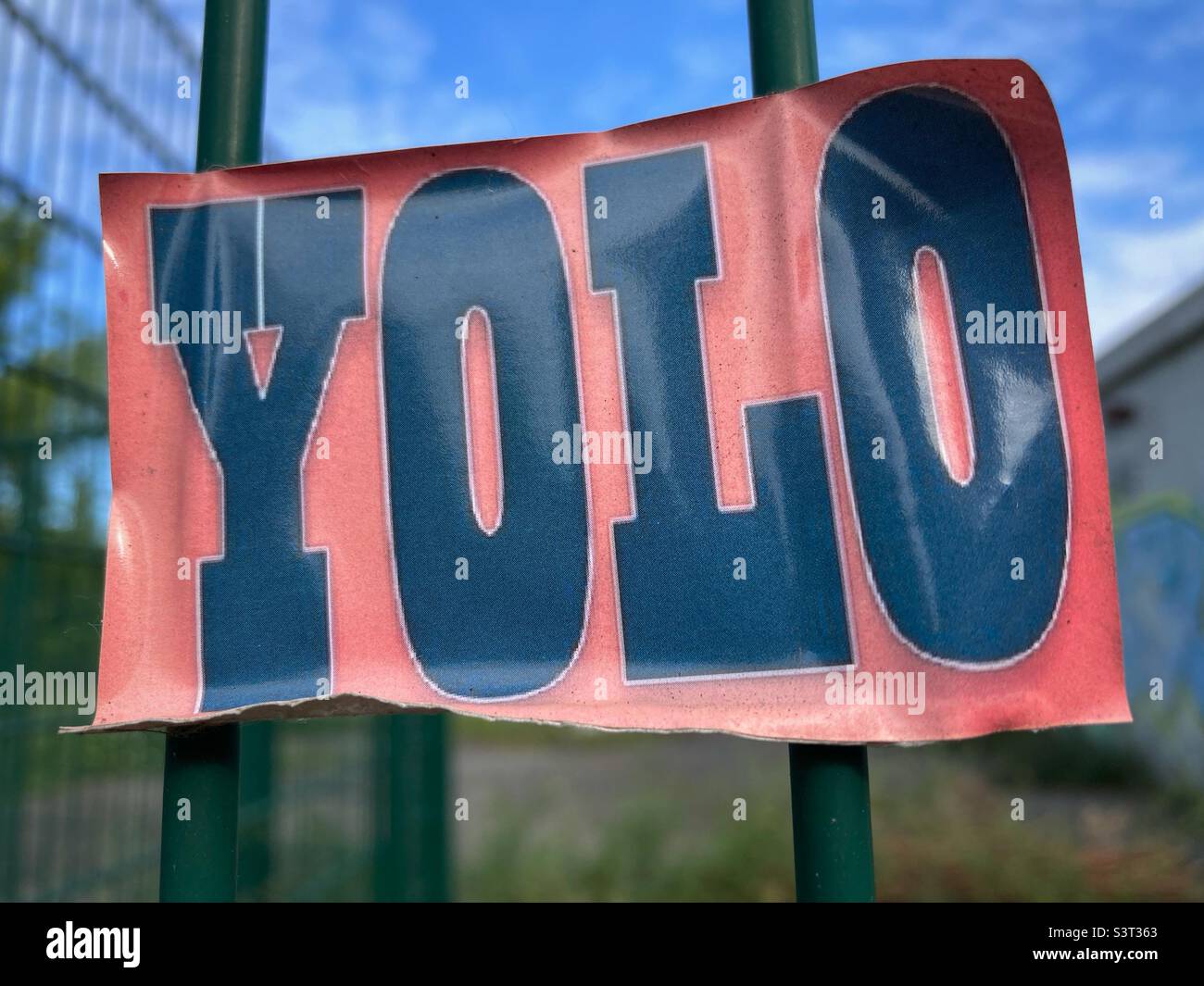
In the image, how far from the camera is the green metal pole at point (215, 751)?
128cm

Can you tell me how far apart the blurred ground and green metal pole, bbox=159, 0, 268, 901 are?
3217 millimetres

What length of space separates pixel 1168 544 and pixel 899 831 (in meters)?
2.58

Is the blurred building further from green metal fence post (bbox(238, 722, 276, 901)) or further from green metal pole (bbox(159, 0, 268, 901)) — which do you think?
green metal pole (bbox(159, 0, 268, 901))

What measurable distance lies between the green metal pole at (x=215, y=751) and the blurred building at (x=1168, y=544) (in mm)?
5929

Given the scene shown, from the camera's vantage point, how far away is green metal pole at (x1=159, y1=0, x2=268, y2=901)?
1.28 m

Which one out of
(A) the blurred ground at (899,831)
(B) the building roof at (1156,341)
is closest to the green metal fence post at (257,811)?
(A) the blurred ground at (899,831)

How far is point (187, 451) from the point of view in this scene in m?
1.39

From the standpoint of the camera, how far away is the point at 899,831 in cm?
585

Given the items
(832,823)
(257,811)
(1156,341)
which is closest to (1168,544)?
(1156,341)

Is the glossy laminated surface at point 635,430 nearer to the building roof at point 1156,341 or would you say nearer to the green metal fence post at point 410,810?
the green metal fence post at point 410,810

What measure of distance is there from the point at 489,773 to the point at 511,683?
319 inches

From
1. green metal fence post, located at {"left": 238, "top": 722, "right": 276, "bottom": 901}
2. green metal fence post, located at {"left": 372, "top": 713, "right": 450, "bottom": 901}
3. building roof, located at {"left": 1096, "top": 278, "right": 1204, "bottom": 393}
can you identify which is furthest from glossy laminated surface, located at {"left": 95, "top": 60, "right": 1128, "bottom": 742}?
building roof, located at {"left": 1096, "top": 278, "right": 1204, "bottom": 393}

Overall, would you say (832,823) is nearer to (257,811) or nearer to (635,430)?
(635,430)
